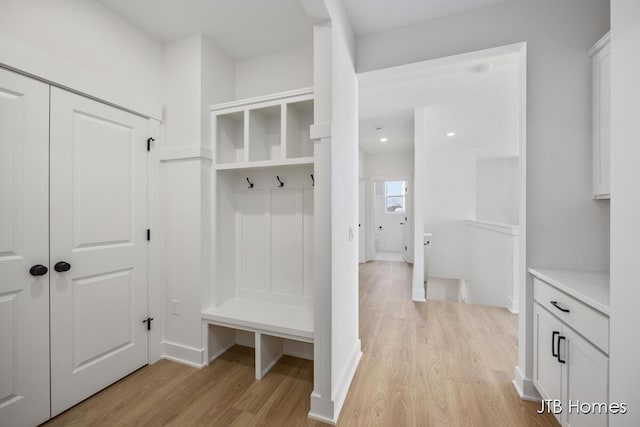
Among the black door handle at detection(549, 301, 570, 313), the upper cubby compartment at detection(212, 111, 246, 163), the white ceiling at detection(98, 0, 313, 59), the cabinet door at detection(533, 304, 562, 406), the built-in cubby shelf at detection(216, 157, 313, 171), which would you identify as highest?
the white ceiling at detection(98, 0, 313, 59)

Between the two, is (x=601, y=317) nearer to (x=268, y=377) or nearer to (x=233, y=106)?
(x=268, y=377)

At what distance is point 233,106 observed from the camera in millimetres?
2115

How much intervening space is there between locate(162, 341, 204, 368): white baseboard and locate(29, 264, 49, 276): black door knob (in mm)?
1073

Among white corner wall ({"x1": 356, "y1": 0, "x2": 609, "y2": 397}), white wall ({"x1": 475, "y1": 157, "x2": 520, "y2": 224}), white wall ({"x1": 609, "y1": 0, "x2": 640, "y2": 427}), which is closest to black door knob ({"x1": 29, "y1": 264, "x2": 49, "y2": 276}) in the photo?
white wall ({"x1": 609, "y1": 0, "x2": 640, "y2": 427})

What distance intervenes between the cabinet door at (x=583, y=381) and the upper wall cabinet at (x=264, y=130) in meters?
1.78

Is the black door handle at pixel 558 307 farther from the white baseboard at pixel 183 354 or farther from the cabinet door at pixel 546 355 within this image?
the white baseboard at pixel 183 354

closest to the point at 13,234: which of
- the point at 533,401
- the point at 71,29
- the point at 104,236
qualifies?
the point at 104,236

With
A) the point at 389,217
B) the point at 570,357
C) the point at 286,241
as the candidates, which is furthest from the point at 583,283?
the point at 389,217

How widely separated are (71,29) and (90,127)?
2.06 ft

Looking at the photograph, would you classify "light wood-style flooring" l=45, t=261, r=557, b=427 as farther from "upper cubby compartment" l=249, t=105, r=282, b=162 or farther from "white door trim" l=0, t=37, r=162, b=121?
A: "white door trim" l=0, t=37, r=162, b=121

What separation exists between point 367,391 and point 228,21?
9.72 feet

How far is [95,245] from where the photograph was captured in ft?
5.86

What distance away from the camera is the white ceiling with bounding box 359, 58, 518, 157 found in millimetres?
2951

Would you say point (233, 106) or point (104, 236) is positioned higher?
point (233, 106)
